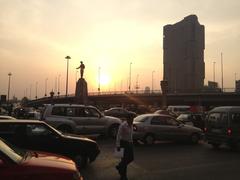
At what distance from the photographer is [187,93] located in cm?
9812

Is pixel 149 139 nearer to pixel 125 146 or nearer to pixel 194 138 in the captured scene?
pixel 194 138

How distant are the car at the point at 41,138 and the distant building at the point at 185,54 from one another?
426 ft

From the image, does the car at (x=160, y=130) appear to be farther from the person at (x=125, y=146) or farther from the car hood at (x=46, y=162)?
the car hood at (x=46, y=162)

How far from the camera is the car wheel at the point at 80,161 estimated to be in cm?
1239

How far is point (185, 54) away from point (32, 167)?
145 m

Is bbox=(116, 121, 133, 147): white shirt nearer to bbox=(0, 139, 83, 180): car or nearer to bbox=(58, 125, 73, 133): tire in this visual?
bbox=(0, 139, 83, 180): car

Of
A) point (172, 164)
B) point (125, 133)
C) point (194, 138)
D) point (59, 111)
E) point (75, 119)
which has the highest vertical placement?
point (59, 111)

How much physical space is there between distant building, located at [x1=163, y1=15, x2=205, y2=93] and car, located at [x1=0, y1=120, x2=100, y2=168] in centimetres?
12983

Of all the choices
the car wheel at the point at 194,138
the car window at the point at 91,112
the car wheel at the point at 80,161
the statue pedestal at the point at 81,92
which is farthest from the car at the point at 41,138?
the statue pedestal at the point at 81,92

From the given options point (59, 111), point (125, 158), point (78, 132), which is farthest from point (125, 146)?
point (59, 111)

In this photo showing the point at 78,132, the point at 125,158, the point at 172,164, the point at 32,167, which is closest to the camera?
the point at 32,167

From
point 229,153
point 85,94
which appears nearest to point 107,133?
point 229,153

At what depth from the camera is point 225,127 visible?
18.1m

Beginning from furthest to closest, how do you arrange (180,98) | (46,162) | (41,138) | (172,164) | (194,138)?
(180,98), (194,138), (172,164), (41,138), (46,162)
